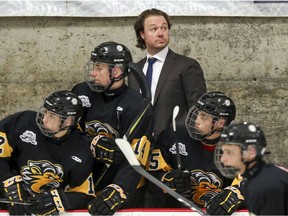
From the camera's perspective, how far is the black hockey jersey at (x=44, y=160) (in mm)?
2953

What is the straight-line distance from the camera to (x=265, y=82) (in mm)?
4492

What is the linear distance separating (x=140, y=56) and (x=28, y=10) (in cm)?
76

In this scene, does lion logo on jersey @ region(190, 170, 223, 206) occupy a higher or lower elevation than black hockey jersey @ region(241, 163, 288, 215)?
lower

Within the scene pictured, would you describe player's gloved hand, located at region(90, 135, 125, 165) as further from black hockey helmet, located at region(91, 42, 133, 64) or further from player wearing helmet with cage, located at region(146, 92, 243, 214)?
black hockey helmet, located at region(91, 42, 133, 64)

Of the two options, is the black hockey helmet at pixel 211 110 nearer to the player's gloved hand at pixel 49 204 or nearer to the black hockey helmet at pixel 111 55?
the black hockey helmet at pixel 111 55

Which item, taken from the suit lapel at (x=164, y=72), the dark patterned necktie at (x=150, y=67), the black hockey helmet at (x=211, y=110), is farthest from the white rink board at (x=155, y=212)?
the dark patterned necktie at (x=150, y=67)

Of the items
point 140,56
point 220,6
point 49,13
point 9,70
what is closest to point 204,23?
point 220,6

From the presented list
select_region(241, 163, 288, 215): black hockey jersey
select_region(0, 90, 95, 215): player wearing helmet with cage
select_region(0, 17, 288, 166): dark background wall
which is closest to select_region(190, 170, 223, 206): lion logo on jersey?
select_region(0, 90, 95, 215): player wearing helmet with cage

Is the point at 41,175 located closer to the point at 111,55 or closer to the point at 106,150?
the point at 106,150

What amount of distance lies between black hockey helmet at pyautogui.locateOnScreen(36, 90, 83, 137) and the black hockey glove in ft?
0.79

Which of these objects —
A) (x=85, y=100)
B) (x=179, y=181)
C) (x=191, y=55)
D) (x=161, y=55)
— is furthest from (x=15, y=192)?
(x=191, y=55)

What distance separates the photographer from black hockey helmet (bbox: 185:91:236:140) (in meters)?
3.03

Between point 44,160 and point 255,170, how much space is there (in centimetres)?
101

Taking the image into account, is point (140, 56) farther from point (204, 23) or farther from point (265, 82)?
point (265, 82)
